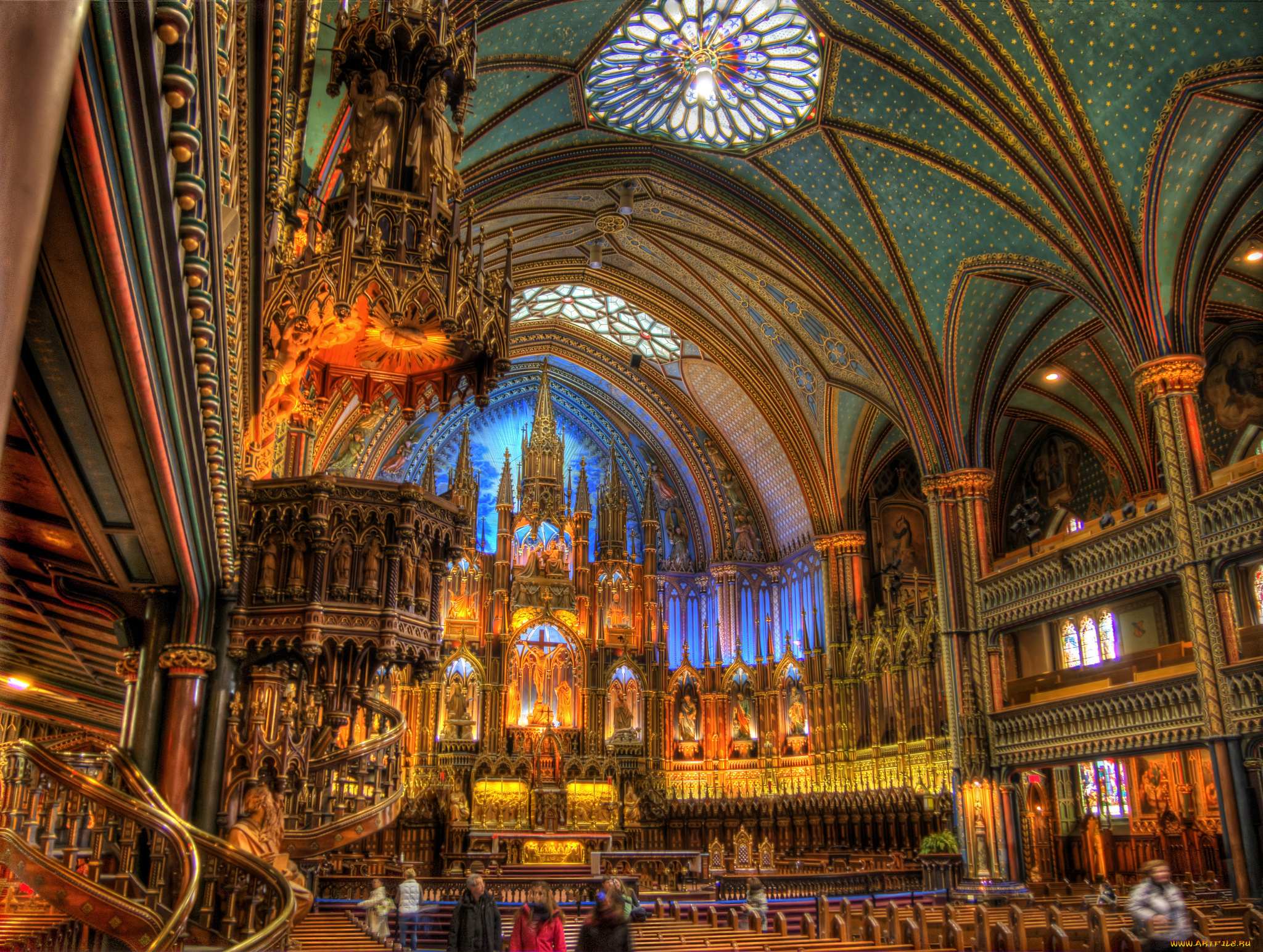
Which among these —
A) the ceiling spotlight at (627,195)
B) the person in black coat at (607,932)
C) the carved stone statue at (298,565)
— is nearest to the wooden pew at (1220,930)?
the person in black coat at (607,932)

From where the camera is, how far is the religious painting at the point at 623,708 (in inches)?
1125

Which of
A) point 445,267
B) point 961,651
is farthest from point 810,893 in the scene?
point 445,267

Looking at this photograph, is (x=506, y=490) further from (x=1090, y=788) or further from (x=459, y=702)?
(x=1090, y=788)

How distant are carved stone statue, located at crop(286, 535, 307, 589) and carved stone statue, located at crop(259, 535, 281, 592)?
19cm

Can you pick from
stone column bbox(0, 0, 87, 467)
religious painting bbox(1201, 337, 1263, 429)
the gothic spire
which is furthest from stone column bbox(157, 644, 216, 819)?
religious painting bbox(1201, 337, 1263, 429)

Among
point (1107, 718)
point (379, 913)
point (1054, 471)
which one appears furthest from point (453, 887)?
point (1054, 471)

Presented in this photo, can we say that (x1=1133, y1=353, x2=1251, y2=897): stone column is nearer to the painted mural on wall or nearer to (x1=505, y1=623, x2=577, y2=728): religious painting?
the painted mural on wall

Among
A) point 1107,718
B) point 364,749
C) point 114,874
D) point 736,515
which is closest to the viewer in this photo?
point 114,874

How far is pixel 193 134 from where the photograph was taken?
3.84m

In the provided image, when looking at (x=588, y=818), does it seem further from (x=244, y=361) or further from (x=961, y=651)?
(x=244, y=361)

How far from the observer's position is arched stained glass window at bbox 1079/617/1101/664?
79.1 ft

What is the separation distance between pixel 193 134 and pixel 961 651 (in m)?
21.0

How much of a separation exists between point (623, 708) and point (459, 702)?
15.4 ft

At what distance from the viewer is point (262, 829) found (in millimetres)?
10805
